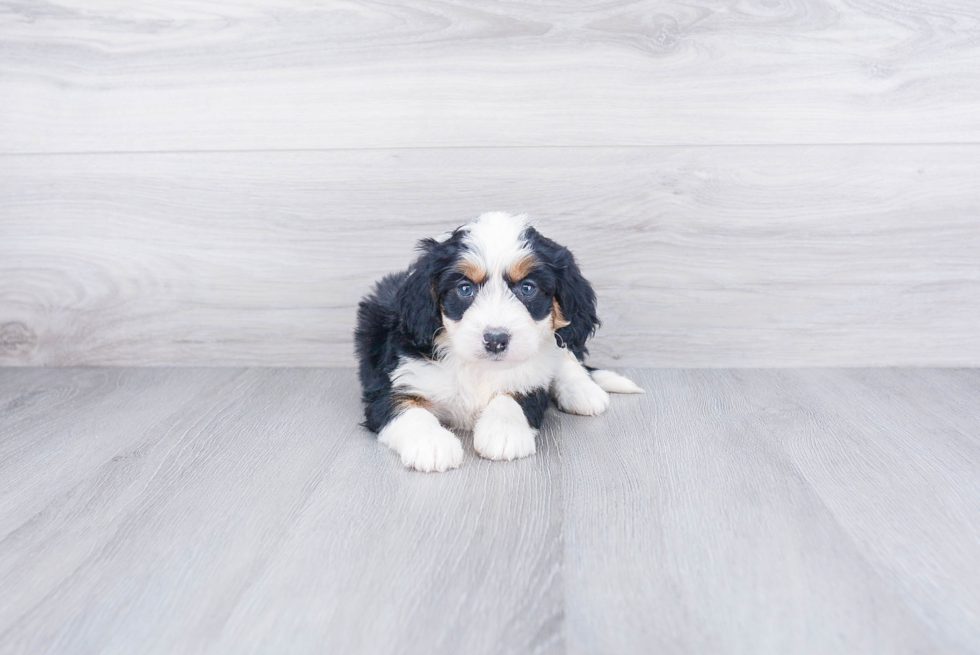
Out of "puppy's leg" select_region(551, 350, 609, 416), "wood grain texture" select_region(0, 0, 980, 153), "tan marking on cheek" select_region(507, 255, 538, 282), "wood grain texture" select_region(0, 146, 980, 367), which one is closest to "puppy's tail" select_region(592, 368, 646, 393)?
"puppy's leg" select_region(551, 350, 609, 416)

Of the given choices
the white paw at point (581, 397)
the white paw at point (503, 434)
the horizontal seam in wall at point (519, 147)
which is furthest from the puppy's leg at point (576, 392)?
the horizontal seam in wall at point (519, 147)

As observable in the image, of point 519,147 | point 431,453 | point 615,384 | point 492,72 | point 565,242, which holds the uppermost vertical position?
point 492,72

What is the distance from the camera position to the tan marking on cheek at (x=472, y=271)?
1587mm

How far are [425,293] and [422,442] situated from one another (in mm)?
330

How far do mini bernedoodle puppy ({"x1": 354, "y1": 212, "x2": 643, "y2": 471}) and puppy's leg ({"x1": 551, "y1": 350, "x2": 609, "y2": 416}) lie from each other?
0.48 feet

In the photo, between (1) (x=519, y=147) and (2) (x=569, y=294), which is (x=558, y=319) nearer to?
(2) (x=569, y=294)

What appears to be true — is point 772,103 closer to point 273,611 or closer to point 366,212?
point 366,212

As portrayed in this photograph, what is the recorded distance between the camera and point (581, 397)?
6.17 feet

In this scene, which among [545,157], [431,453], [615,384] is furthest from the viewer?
[545,157]

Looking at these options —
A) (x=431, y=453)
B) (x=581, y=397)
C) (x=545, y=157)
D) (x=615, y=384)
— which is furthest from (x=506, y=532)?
(x=545, y=157)

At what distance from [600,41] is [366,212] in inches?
33.1

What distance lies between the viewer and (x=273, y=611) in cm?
101

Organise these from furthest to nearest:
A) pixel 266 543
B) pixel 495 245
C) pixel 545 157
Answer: pixel 545 157 → pixel 495 245 → pixel 266 543

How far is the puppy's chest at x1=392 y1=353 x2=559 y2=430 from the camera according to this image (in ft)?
5.53
